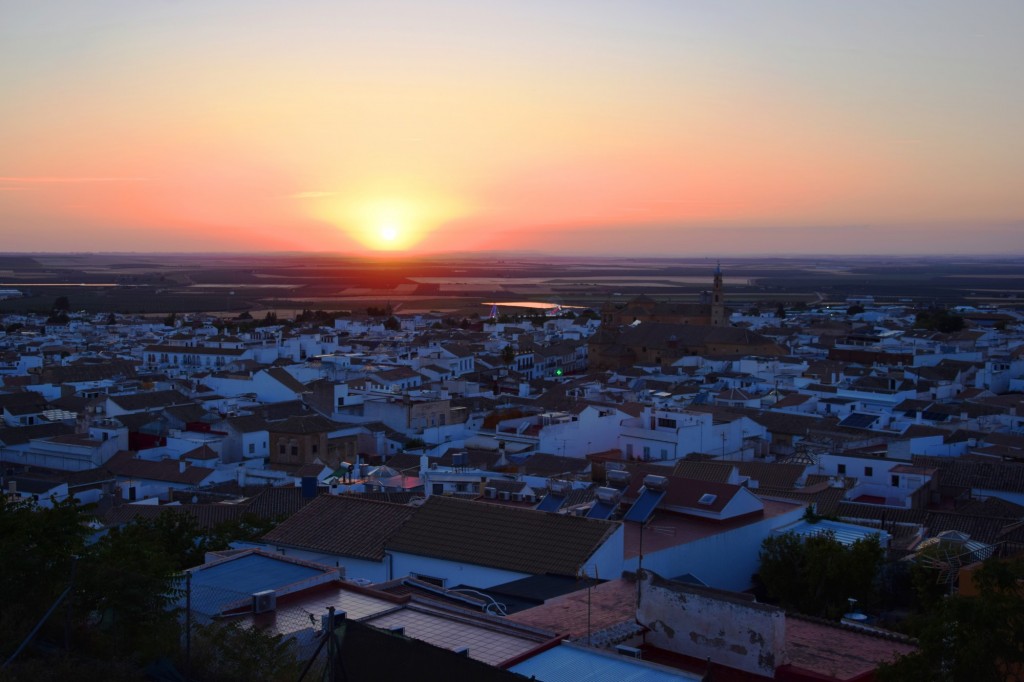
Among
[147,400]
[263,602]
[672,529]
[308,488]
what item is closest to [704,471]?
[672,529]

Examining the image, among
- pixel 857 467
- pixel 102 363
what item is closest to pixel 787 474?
pixel 857 467

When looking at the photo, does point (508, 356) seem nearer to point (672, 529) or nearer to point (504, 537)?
point (672, 529)

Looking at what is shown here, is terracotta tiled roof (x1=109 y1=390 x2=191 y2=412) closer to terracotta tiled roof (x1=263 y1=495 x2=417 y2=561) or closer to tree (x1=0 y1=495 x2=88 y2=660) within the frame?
terracotta tiled roof (x1=263 y1=495 x2=417 y2=561)

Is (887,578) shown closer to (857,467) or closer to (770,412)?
(857,467)

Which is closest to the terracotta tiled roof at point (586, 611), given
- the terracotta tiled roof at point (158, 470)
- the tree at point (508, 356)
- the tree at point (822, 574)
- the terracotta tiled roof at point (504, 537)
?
the terracotta tiled roof at point (504, 537)

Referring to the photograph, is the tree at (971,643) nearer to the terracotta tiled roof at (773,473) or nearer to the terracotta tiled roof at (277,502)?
the terracotta tiled roof at (277,502)

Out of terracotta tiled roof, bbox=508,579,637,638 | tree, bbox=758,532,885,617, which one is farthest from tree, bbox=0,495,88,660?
tree, bbox=758,532,885,617

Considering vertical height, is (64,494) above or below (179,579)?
below
